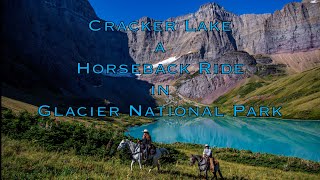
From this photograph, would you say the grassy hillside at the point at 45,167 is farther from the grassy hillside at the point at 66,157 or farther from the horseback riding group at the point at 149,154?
the horseback riding group at the point at 149,154

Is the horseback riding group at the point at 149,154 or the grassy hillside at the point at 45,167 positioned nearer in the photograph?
the grassy hillside at the point at 45,167

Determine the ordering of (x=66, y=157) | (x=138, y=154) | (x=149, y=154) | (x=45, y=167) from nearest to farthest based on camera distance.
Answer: (x=45, y=167) < (x=149, y=154) < (x=138, y=154) < (x=66, y=157)

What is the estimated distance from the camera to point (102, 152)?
28.2 metres

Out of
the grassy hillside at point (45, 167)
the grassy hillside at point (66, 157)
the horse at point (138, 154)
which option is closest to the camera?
the grassy hillside at point (45, 167)

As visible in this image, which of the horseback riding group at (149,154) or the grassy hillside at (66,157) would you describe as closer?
the grassy hillside at (66,157)

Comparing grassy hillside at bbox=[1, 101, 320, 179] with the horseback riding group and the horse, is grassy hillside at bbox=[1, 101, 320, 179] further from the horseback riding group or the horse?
the horseback riding group

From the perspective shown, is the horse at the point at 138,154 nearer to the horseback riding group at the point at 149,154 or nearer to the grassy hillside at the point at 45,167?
the horseback riding group at the point at 149,154

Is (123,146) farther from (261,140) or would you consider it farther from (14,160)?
(261,140)

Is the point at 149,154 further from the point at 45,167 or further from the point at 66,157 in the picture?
the point at 45,167

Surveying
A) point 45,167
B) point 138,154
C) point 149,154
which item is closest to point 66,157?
point 45,167

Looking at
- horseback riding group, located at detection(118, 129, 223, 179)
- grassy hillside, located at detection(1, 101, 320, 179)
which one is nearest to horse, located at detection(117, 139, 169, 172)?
horseback riding group, located at detection(118, 129, 223, 179)

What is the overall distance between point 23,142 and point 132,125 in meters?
126

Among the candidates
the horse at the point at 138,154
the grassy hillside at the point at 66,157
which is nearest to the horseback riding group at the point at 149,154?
the horse at the point at 138,154

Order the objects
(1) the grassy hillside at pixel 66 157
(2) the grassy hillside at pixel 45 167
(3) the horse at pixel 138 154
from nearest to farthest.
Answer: (2) the grassy hillside at pixel 45 167, (1) the grassy hillside at pixel 66 157, (3) the horse at pixel 138 154
